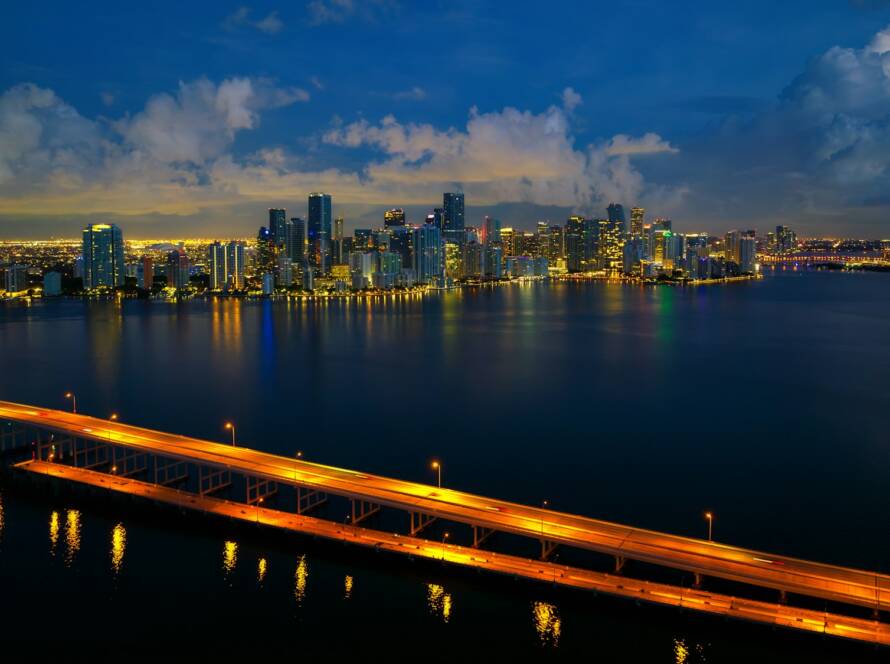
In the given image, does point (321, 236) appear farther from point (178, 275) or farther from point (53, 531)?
point (53, 531)

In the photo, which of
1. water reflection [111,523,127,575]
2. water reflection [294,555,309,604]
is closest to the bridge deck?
water reflection [294,555,309,604]

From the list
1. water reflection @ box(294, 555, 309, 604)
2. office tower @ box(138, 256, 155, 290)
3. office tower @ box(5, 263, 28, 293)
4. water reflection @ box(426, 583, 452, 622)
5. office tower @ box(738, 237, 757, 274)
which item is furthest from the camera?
office tower @ box(738, 237, 757, 274)

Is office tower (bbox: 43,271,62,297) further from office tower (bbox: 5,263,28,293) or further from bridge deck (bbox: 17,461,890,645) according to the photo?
bridge deck (bbox: 17,461,890,645)

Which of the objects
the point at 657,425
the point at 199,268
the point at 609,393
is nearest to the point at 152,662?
the point at 657,425

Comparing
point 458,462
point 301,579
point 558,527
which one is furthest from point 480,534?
point 458,462

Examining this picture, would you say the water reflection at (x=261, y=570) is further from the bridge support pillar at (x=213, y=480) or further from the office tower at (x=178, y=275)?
the office tower at (x=178, y=275)

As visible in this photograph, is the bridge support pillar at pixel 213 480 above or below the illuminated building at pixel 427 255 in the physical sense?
below

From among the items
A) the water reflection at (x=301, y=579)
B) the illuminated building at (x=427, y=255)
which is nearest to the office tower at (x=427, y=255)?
the illuminated building at (x=427, y=255)
